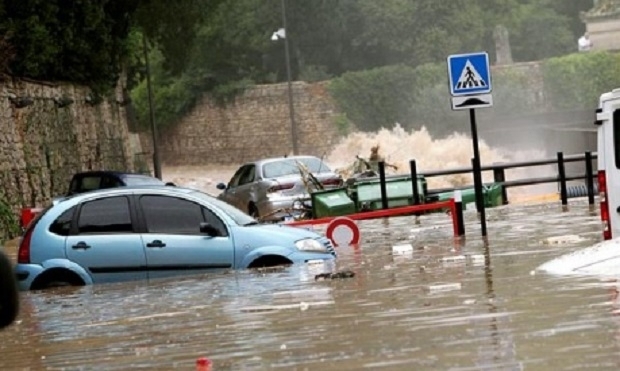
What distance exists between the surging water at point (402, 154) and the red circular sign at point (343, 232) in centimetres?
4889

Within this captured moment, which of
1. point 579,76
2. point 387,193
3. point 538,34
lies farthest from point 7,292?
point 538,34

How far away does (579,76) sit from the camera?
10038cm

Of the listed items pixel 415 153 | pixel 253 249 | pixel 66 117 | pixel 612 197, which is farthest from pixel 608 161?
pixel 415 153

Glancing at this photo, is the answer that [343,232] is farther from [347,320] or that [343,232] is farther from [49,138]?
[49,138]

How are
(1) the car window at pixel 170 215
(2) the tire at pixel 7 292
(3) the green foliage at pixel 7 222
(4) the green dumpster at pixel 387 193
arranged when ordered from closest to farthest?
1. (2) the tire at pixel 7 292
2. (1) the car window at pixel 170 215
3. (3) the green foliage at pixel 7 222
4. (4) the green dumpster at pixel 387 193

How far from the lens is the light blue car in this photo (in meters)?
19.0

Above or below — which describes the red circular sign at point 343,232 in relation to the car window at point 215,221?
below

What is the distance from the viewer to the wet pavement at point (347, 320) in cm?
1080

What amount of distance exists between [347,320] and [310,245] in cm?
642

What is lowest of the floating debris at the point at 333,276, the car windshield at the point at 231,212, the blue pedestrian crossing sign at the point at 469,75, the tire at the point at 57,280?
the floating debris at the point at 333,276

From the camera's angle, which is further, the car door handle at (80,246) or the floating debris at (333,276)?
the car door handle at (80,246)

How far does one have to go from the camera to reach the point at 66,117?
45281 millimetres

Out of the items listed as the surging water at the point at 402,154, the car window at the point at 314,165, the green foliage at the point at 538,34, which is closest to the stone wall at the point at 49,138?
the car window at the point at 314,165

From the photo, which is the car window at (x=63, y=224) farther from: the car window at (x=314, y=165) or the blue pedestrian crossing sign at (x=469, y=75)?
the car window at (x=314, y=165)
